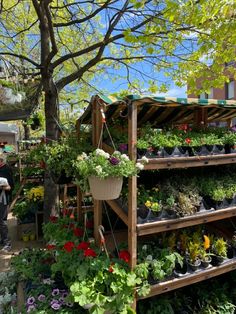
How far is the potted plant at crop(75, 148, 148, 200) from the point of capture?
86.0 inches

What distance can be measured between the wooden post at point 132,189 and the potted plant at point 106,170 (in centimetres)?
15

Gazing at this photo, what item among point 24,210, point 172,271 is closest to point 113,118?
point 172,271

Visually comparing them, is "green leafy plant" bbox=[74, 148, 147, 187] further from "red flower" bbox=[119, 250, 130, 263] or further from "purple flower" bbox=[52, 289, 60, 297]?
"purple flower" bbox=[52, 289, 60, 297]

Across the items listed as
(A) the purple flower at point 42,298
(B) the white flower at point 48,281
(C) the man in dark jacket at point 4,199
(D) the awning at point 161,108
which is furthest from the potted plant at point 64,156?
(C) the man in dark jacket at point 4,199

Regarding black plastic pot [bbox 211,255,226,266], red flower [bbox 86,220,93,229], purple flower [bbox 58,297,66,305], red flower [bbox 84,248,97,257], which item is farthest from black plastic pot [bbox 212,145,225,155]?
purple flower [bbox 58,297,66,305]

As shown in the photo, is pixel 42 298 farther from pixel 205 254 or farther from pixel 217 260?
pixel 217 260

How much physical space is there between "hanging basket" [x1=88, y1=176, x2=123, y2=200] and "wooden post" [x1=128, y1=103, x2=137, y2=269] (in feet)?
0.61

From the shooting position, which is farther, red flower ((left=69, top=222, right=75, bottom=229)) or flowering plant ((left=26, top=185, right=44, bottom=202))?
flowering plant ((left=26, top=185, right=44, bottom=202))

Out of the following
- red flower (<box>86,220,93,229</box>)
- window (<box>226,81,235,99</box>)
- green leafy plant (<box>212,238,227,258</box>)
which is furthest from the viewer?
window (<box>226,81,235,99</box>)

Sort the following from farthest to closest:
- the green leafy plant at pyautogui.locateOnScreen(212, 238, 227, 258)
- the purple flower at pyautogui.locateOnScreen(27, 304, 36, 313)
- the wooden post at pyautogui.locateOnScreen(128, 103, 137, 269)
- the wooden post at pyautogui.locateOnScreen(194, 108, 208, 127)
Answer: the wooden post at pyautogui.locateOnScreen(194, 108, 208, 127) < the green leafy plant at pyautogui.locateOnScreen(212, 238, 227, 258) < the purple flower at pyautogui.locateOnScreen(27, 304, 36, 313) < the wooden post at pyautogui.locateOnScreen(128, 103, 137, 269)

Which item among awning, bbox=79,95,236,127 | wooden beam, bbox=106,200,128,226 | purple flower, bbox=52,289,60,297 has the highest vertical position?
awning, bbox=79,95,236,127

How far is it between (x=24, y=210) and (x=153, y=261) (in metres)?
3.81

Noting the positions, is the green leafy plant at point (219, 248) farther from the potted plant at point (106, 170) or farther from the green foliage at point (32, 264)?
the green foliage at point (32, 264)

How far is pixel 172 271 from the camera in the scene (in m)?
2.75
